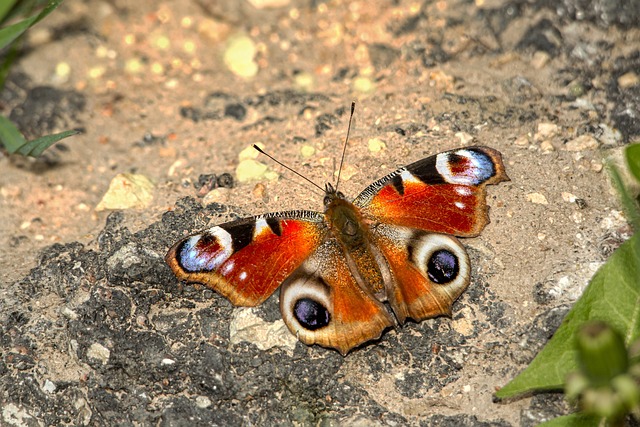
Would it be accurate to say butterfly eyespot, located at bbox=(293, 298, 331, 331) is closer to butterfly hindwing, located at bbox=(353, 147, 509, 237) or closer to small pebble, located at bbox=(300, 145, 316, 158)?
butterfly hindwing, located at bbox=(353, 147, 509, 237)

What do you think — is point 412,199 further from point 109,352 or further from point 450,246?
point 109,352

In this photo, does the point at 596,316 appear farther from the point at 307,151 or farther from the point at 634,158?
the point at 307,151

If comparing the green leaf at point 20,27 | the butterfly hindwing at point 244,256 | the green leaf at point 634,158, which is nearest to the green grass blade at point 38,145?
the green leaf at point 20,27

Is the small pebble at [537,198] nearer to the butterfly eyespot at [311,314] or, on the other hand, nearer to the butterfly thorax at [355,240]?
the butterfly thorax at [355,240]

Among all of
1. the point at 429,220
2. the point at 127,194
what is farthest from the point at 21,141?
the point at 429,220

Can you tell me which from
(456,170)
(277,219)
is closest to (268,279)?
(277,219)
